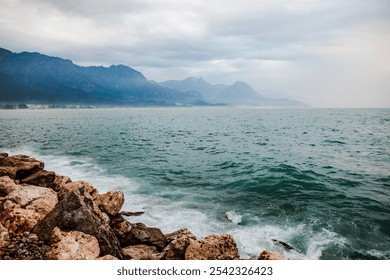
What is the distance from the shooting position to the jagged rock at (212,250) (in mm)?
6660

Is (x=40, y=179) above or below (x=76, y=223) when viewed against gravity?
below

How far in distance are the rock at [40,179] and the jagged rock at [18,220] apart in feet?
15.8

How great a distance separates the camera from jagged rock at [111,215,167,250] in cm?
870

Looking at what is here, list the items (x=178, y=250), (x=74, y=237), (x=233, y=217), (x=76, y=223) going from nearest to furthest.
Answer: (x=74, y=237) < (x=76, y=223) < (x=178, y=250) < (x=233, y=217)

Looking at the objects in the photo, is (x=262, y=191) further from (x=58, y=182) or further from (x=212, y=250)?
(x=58, y=182)

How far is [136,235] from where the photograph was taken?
8805 mm

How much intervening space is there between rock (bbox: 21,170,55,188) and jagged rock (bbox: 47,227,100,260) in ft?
20.2

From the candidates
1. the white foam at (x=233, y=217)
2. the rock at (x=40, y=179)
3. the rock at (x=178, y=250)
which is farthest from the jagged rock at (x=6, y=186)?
the white foam at (x=233, y=217)

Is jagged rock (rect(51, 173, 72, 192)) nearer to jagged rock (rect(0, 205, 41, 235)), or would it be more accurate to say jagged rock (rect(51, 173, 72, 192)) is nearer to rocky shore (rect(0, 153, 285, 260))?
rocky shore (rect(0, 153, 285, 260))

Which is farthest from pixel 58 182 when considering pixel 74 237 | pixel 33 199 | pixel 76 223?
pixel 74 237

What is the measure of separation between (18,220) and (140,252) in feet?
11.1

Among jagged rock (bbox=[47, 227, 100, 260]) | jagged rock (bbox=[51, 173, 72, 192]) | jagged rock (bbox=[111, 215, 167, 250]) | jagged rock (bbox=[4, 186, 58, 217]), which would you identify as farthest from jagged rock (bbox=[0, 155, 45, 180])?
jagged rock (bbox=[47, 227, 100, 260])

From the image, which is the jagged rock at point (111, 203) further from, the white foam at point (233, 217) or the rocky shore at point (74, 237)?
the white foam at point (233, 217)

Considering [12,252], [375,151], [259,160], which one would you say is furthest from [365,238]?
[375,151]
